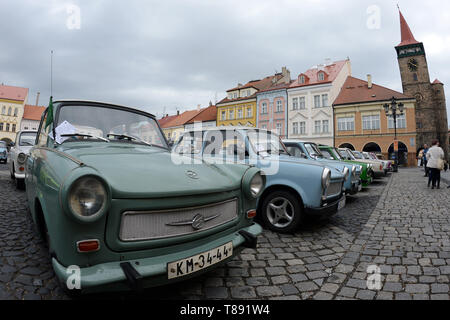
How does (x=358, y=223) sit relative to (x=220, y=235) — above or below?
below

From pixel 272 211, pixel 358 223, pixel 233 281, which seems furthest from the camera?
pixel 358 223

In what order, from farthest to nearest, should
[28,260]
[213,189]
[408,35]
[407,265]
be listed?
[408,35] < [407,265] < [28,260] < [213,189]

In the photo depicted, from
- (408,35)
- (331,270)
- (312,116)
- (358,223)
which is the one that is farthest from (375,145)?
(331,270)

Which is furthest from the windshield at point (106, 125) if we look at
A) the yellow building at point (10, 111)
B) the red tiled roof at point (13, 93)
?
the red tiled roof at point (13, 93)

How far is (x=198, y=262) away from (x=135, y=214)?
0.59 m

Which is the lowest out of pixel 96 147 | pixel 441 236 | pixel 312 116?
pixel 441 236

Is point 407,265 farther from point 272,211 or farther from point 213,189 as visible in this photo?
point 213,189

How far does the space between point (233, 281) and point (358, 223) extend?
3353 millimetres

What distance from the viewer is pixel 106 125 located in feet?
10.4

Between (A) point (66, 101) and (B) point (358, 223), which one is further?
(B) point (358, 223)

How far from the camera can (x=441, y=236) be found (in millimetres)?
3984

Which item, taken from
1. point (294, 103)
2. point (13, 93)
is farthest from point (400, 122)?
point (13, 93)

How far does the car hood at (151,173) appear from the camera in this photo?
1.81 metres

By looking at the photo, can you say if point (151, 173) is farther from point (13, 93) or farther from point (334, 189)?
point (13, 93)
